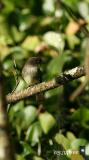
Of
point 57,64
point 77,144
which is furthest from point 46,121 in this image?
point 77,144

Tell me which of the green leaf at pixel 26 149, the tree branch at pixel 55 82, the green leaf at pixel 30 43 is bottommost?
the green leaf at pixel 26 149

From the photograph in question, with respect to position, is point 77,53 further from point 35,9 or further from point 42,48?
point 35,9

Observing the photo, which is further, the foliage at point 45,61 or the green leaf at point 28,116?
the green leaf at point 28,116

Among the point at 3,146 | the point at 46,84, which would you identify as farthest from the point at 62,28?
the point at 3,146

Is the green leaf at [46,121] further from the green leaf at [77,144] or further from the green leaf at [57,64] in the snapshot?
the green leaf at [77,144]

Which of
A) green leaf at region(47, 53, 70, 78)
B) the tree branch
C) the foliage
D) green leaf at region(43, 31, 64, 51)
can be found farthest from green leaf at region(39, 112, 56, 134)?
the tree branch

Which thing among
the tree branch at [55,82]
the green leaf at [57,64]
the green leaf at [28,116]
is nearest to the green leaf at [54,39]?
the green leaf at [57,64]

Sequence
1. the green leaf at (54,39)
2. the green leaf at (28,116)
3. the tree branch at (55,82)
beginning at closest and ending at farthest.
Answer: the tree branch at (55,82) → the green leaf at (28,116) → the green leaf at (54,39)
